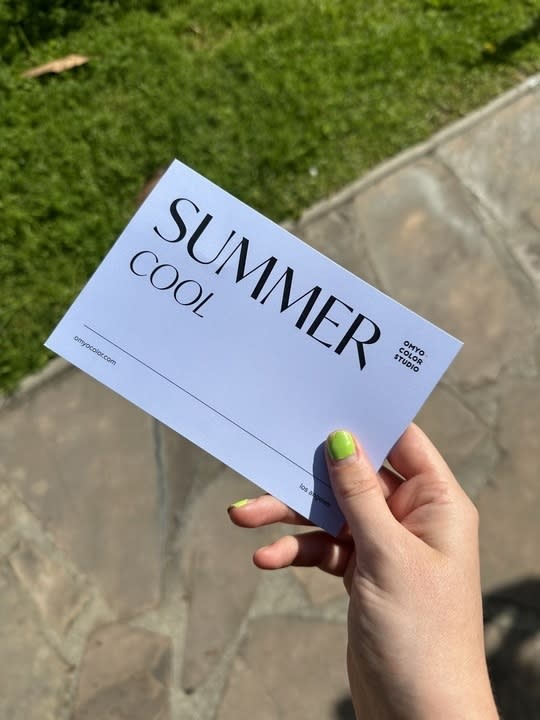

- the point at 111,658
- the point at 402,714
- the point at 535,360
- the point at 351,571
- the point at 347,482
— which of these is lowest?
the point at 111,658

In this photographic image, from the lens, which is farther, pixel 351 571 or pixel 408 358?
pixel 351 571

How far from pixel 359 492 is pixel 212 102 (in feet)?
5.64

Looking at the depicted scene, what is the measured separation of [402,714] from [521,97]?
224 centimetres

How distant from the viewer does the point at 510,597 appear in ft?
6.93

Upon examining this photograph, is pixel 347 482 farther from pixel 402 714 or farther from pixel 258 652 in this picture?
pixel 258 652

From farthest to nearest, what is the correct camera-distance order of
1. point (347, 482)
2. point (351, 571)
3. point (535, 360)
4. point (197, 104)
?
point (197, 104) < point (535, 360) < point (351, 571) < point (347, 482)

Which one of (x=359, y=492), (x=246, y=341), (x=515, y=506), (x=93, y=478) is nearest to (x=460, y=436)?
(x=515, y=506)

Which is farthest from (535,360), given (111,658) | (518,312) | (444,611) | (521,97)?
(111,658)

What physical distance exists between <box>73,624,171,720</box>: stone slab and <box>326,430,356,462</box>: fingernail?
1.09 m

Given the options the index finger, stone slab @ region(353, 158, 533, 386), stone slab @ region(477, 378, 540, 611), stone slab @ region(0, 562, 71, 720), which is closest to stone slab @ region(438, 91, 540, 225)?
stone slab @ region(353, 158, 533, 386)

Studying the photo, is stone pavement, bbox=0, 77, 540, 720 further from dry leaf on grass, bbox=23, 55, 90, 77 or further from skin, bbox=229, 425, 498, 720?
dry leaf on grass, bbox=23, 55, 90, 77

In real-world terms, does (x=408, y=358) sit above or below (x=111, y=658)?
above

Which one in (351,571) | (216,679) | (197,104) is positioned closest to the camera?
(351,571)

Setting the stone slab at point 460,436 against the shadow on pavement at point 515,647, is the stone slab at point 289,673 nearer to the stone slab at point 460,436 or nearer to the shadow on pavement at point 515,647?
the shadow on pavement at point 515,647
